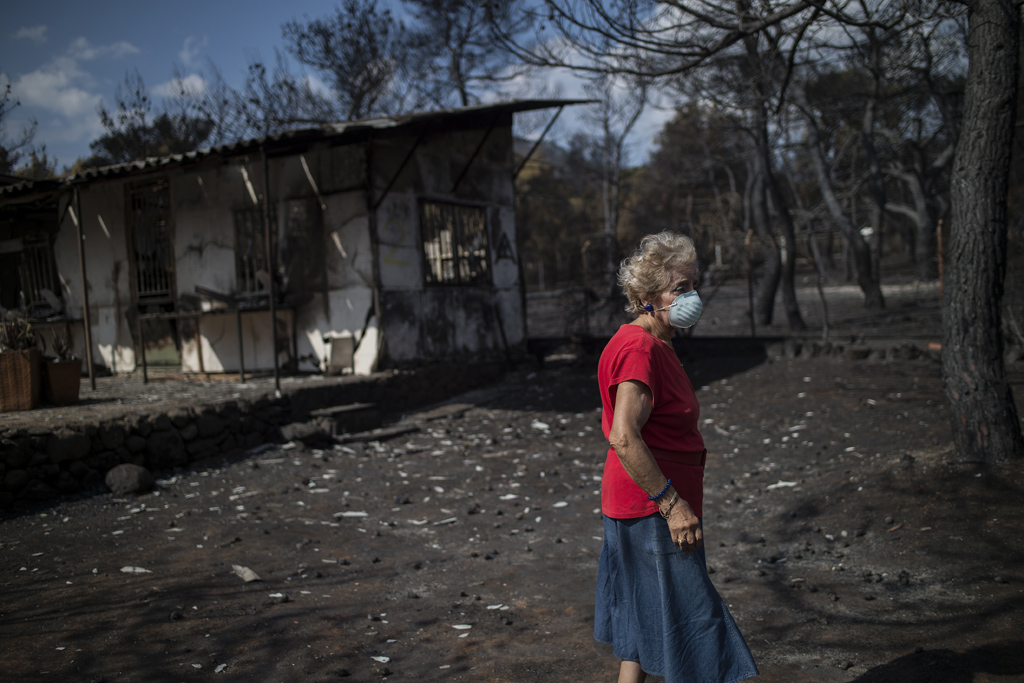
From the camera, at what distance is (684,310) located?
2295 millimetres

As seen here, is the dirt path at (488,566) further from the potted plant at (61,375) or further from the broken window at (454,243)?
the broken window at (454,243)

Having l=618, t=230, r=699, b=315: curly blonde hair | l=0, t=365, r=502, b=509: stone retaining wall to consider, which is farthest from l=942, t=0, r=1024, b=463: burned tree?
l=0, t=365, r=502, b=509: stone retaining wall

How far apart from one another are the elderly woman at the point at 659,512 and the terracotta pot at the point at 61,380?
7.16 metres

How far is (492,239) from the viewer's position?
12.4 m

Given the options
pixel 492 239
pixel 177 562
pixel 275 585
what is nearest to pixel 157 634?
pixel 275 585

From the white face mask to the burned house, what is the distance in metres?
7.21

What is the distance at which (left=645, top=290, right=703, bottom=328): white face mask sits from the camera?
7.49ft

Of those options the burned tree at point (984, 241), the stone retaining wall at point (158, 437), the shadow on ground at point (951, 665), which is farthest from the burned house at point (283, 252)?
Result: the shadow on ground at point (951, 665)

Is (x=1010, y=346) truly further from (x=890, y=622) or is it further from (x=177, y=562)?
(x=177, y=562)

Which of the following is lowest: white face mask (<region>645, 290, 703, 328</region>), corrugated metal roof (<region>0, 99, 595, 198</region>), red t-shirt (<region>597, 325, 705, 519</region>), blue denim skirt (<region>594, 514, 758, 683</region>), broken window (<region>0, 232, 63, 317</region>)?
blue denim skirt (<region>594, 514, 758, 683</region>)

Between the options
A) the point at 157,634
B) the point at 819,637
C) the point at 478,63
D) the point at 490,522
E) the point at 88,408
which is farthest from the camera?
the point at 478,63

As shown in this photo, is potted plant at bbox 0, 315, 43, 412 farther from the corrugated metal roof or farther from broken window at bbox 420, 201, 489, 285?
broken window at bbox 420, 201, 489, 285

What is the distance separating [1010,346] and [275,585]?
32.7 ft

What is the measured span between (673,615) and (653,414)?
2.12ft
